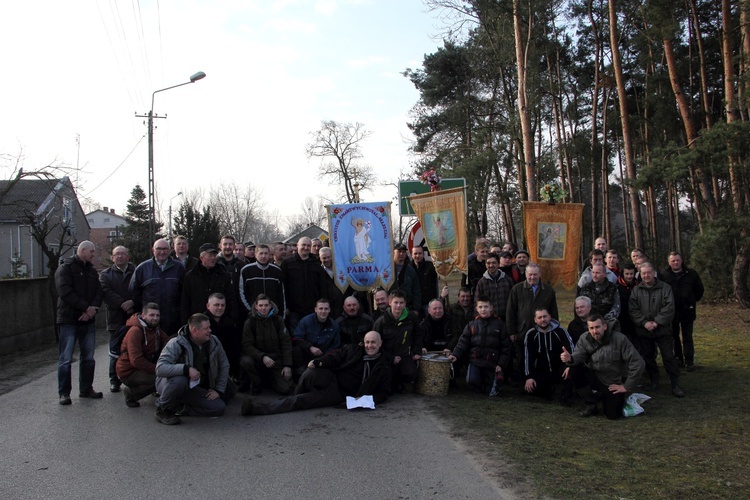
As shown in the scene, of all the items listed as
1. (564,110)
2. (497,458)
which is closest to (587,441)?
(497,458)

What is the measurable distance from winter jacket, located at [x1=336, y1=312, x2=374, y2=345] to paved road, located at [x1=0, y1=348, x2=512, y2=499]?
1.29m

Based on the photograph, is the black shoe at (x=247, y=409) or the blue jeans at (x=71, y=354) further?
the blue jeans at (x=71, y=354)

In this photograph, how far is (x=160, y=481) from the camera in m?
4.86

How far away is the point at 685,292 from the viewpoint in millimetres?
9133

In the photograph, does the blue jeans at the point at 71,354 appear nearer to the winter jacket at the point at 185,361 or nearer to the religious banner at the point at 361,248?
the winter jacket at the point at 185,361

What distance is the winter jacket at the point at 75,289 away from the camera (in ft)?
24.9

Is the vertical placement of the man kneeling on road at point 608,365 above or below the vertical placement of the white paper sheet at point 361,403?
above

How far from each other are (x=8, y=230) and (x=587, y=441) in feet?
139

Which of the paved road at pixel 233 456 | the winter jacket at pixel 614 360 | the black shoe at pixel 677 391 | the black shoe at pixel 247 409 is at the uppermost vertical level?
the winter jacket at pixel 614 360

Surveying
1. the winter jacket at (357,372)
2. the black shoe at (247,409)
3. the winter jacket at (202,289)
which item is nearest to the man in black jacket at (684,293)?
the winter jacket at (357,372)

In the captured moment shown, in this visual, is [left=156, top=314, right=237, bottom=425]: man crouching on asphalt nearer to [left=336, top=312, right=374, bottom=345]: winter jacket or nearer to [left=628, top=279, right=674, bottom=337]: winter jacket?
[left=336, top=312, right=374, bottom=345]: winter jacket

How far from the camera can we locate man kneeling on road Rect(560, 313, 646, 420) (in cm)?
690

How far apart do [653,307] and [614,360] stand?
165 cm

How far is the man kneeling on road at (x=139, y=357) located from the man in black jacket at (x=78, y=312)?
0.74 metres
